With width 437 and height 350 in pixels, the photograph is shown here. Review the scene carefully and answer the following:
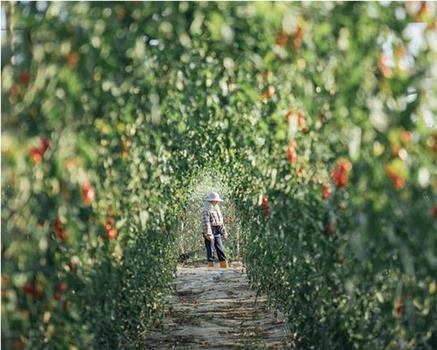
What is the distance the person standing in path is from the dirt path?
135 centimetres

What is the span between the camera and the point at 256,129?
3498 mm

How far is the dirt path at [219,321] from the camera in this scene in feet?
19.4

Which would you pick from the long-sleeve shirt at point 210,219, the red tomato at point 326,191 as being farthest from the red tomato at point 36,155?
the long-sleeve shirt at point 210,219

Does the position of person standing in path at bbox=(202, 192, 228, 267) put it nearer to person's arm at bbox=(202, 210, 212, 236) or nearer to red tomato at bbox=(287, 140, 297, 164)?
person's arm at bbox=(202, 210, 212, 236)

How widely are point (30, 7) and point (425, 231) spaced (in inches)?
58.4

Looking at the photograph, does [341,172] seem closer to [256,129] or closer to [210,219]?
[256,129]

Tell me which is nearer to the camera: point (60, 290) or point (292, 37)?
point (292, 37)

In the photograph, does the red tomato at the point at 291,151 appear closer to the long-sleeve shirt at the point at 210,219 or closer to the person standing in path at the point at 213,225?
the person standing in path at the point at 213,225

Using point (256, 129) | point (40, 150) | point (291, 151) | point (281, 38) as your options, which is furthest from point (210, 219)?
point (40, 150)

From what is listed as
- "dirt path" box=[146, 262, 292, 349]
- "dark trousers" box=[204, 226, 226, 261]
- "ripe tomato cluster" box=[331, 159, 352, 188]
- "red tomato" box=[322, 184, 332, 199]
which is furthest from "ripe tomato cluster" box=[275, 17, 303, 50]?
"dark trousers" box=[204, 226, 226, 261]

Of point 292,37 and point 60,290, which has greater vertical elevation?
point 292,37

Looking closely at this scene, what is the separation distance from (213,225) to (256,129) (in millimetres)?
8692

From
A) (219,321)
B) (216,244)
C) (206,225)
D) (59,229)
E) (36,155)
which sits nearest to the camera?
(36,155)

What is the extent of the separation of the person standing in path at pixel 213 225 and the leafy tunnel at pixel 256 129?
8.17 m
